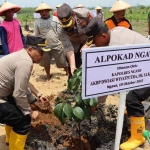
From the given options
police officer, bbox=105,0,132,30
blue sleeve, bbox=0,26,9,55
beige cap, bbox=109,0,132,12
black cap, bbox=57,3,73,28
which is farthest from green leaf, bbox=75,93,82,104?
blue sleeve, bbox=0,26,9,55

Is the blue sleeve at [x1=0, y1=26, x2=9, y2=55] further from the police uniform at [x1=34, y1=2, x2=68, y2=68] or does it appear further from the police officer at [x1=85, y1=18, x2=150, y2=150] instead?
the police officer at [x1=85, y1=18, x2=150, y2=150]

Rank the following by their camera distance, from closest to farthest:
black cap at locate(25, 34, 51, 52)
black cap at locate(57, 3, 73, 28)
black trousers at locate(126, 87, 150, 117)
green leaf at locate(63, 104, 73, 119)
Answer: green leaf at locate(63, 104, 73, 119)
black cap at locate(25, 34, 51, 52)
black trousers at locate(126, 87, 150, 117)
black cap at locate(57, 3, 73, 28)

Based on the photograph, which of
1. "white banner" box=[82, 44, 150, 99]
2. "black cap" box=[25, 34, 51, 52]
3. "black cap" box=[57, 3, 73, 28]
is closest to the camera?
"white banner" box=[82, 44, 150, 99]

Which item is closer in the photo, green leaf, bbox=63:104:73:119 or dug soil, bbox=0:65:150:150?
green leaf, bbox=63:104:73:119

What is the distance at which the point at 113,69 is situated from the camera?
191 centimetres

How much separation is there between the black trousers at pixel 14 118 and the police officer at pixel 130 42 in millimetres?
1043

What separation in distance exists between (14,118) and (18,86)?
0.37 meters

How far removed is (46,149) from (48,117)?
0.82 metres

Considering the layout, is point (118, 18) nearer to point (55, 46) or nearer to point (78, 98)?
point (55, 46)

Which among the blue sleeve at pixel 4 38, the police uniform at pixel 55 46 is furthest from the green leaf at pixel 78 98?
the police uniform at pixel 55 46

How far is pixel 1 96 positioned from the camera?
260 cm

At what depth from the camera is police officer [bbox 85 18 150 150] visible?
2381mm

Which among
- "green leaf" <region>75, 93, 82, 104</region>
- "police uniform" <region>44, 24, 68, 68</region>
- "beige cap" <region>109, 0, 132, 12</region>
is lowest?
"police uniform" <region>44, 24, 68, 68</region>

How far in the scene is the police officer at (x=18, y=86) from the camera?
7.79ft
